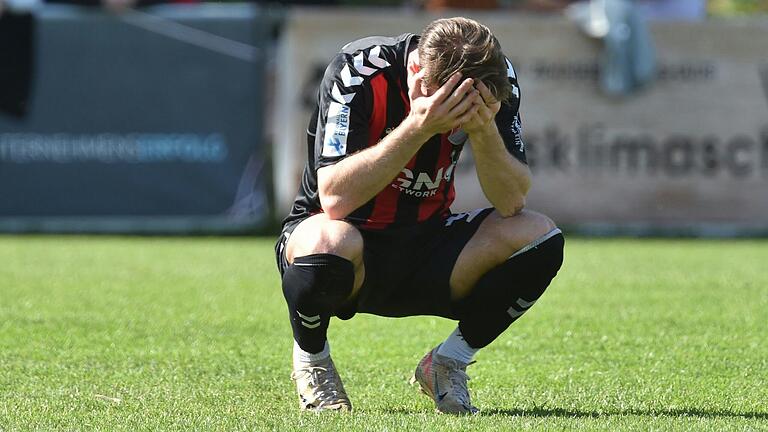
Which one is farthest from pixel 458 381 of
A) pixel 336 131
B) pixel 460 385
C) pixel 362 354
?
pixel 362 354

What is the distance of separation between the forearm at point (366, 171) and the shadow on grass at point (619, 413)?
679 millimetres

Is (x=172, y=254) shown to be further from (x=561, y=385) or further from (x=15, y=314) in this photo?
(x=561, y=385)

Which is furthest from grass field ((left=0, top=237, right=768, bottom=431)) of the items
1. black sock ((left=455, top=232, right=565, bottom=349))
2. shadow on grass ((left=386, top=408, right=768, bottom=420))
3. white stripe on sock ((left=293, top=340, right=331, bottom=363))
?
black sock ((left=455, top=232, right=565, bottom=349))

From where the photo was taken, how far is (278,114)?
11844 mm

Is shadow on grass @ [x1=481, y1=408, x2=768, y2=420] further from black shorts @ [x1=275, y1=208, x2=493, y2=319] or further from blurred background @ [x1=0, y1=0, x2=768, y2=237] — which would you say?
blurred background @ [x1=0, y1=0, x2=768, y2=237]

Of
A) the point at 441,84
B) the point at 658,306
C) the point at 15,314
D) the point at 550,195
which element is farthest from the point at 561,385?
the point at 550,195

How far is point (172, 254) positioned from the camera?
1002 centimetres

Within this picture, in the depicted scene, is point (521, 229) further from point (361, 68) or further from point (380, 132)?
point (361, 68)

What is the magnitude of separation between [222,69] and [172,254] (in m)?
2.30

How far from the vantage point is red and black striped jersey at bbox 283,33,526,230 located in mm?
4246

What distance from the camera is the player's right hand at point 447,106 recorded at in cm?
392

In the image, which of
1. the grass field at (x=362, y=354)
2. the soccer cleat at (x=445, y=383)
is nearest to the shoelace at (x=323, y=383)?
the grass field at (x=362, y=354)

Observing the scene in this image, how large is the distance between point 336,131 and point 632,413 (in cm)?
126

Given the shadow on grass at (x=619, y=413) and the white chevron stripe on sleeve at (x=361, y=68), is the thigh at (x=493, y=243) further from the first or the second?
the white chevron stripe on sleeve at (x=361, y=68)
